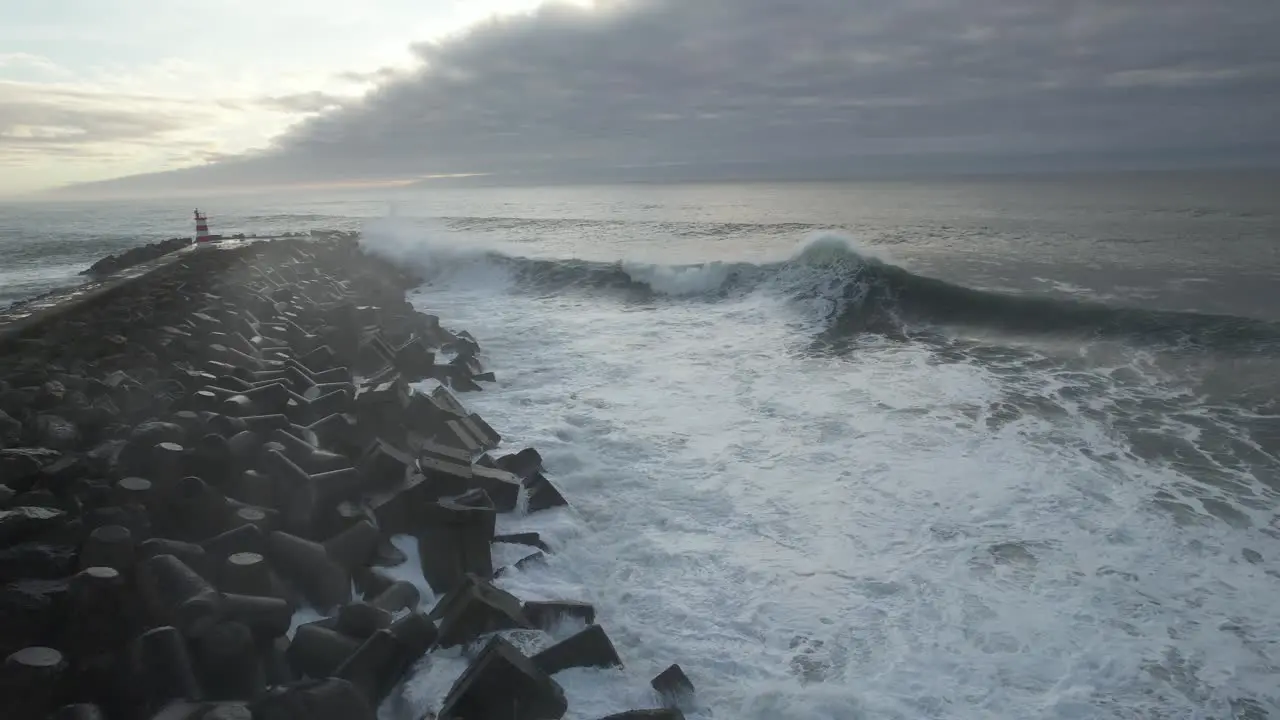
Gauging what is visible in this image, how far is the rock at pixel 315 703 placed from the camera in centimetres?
284

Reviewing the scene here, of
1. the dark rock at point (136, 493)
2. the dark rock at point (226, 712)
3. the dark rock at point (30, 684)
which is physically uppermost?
the dark rock at point (136, 493)

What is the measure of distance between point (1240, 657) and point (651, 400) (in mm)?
5781

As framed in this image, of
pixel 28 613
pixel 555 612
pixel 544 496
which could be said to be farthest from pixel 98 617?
pixel 544 496

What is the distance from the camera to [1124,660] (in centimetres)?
396

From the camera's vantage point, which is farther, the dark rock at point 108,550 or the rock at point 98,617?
the dark rock at point 108,550

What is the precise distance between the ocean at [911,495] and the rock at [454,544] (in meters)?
0.27

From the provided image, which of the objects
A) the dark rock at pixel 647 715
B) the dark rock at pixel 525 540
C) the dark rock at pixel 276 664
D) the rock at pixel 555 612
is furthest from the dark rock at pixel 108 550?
the dark rock at pixel 647 715

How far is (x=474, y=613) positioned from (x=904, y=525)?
3.35 m

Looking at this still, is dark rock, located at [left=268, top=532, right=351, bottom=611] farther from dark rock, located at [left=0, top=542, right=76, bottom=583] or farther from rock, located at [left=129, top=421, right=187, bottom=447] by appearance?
rock, located at [left=129, top=421, right=187, bottom=447]

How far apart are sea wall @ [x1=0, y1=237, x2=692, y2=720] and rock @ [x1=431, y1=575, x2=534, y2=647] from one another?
0.01 metres

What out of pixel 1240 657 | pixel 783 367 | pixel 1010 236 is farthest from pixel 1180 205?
pixel 1240 657

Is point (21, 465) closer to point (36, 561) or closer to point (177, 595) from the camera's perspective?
point (36, 561)

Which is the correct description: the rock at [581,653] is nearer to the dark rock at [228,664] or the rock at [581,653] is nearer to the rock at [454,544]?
the rock at [454,544]

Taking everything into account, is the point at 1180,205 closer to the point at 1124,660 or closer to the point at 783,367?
the point at 783,367
